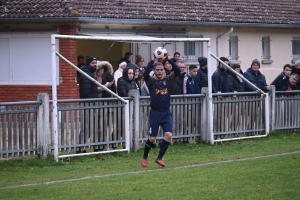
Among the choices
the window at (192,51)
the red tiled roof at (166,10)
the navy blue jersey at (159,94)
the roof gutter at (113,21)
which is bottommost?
the navy blue jersey at (159,94)

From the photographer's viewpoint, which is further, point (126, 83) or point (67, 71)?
point (67, 71)

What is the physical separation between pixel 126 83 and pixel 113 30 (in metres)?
8.05

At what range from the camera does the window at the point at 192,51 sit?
87.9 feet

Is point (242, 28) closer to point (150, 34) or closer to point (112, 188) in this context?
point (150, 34)

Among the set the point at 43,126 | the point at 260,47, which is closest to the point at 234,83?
the point at 43,126

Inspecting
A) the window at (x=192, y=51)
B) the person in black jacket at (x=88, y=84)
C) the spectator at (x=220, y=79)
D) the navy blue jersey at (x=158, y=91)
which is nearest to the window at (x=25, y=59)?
the window at (x=192, y=51)

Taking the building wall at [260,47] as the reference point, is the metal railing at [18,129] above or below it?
below

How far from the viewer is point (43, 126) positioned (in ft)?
46.6

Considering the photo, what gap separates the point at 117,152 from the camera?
15398 millimetres

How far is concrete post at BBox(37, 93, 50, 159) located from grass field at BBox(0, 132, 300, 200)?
20 cm

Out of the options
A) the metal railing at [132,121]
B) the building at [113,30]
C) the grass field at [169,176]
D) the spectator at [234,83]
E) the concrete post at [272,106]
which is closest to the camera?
the grass field at [169,176]

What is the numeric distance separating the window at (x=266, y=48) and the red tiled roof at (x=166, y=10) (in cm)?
103

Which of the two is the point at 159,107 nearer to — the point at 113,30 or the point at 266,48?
the point at 113,30

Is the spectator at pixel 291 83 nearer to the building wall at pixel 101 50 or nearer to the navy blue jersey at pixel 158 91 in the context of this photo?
the navy blue jersey at pixel 158 91
